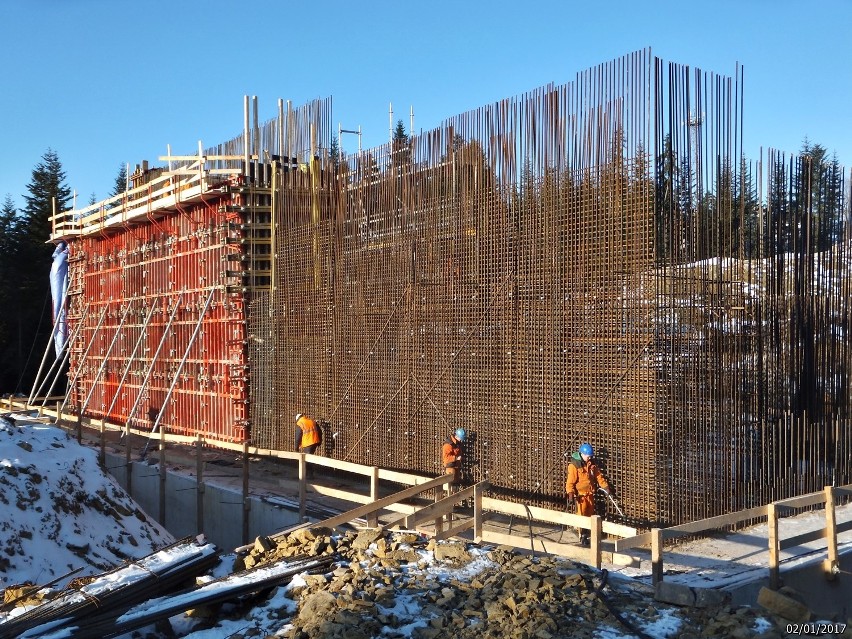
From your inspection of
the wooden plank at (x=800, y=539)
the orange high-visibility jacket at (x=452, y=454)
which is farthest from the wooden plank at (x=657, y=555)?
the orange high-visibility jacket at (x=452, y=454)

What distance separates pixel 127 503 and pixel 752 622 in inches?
436

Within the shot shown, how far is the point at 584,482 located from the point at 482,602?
3526mm

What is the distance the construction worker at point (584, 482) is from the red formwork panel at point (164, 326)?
10.1 m

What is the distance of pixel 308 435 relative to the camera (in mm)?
15578

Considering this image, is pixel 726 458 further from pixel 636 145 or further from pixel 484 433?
pixel 636 145

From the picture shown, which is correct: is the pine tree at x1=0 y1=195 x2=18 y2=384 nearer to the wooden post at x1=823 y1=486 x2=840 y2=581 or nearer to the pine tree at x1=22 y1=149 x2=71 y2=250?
the pine tree at x1=22 y1=149 x2=71 y2=250

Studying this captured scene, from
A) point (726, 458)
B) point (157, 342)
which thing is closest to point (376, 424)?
point (726, 458)

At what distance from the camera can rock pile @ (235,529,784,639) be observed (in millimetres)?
6766

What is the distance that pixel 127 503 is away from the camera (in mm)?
14203

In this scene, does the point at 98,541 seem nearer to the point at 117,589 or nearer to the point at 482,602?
the point at 117,589

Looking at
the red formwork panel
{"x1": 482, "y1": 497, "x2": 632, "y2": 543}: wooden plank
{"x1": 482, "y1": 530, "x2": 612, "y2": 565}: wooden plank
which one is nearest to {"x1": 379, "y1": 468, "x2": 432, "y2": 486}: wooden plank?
{"x1": 482, "y1": 497, "x2": 632, "y2": 543}: wooden plank

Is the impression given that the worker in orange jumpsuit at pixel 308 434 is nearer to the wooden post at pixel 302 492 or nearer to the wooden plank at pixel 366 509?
the wooden post at pixel 302 492

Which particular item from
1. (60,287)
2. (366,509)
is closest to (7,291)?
(60,287)
